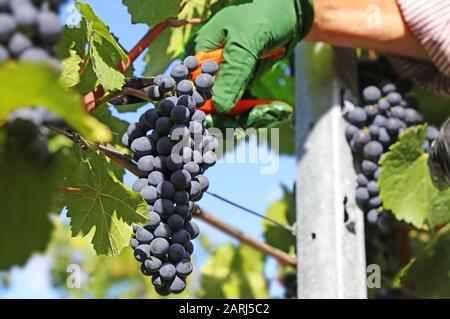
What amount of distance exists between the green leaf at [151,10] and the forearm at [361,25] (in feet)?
1.16

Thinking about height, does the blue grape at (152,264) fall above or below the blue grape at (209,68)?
below

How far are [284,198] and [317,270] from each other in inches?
23.5

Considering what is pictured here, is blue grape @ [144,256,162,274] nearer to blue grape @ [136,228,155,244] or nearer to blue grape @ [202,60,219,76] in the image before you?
blue grape @ [136,228,155,244]

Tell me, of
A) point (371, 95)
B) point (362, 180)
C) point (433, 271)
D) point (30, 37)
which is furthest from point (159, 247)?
point (433, 271)

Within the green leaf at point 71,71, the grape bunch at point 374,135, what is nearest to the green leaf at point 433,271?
the grape bunch at point 374,135

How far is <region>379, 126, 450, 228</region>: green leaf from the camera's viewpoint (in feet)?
5.71

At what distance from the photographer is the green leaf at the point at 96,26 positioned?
1.21m

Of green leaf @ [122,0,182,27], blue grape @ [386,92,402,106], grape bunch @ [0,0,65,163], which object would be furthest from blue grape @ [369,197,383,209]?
grape bunch @ [0,0,65,163]

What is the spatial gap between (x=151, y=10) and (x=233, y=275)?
0.95 metres

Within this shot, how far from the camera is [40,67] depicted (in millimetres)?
599

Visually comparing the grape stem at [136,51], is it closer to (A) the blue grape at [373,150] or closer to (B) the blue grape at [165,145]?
(B) the blue grape at [165,145]

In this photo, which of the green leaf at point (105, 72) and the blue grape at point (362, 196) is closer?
the green leaf at point (105, 72)

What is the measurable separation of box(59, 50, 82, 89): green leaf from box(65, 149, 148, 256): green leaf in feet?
0.33

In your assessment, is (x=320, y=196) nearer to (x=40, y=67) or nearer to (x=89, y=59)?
(x=89, y=59)
